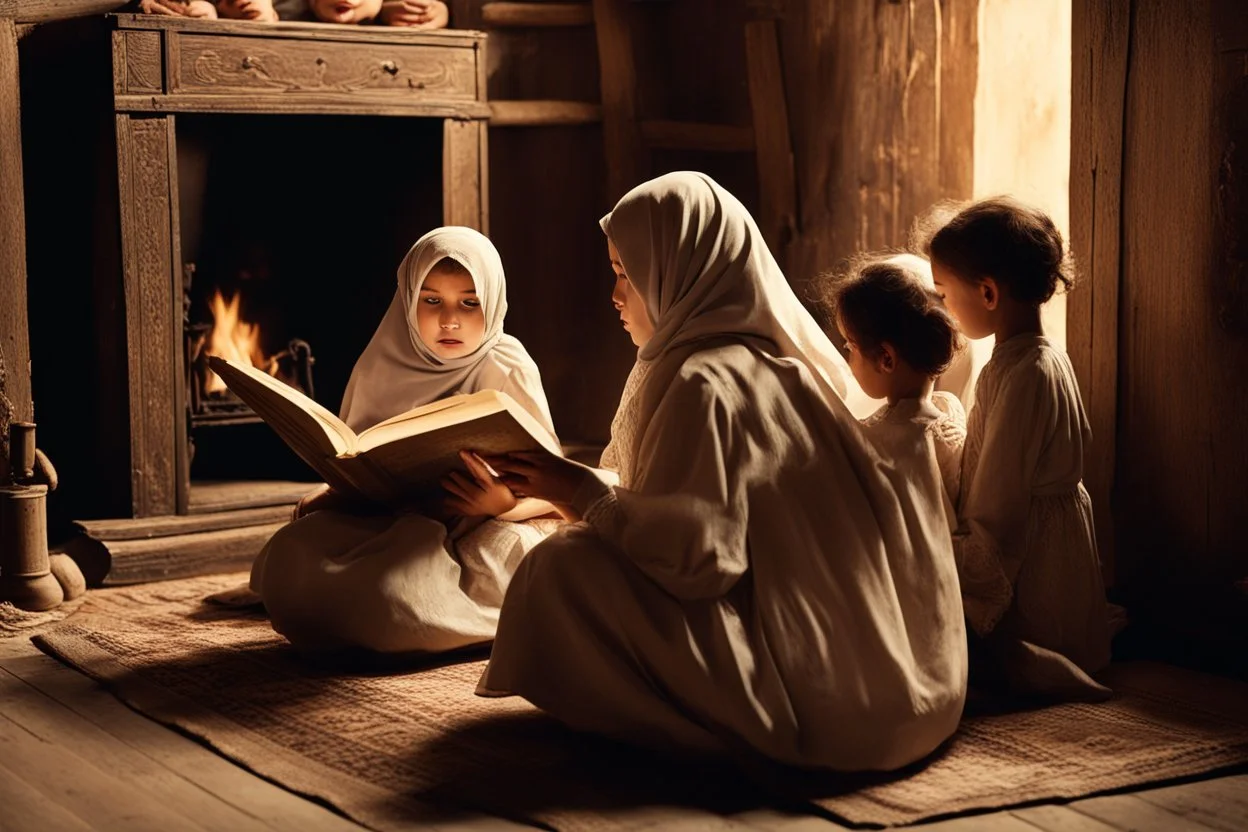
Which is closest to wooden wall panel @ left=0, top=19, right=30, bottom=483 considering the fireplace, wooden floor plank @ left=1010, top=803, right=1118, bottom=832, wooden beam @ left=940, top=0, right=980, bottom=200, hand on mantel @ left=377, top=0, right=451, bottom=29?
the fireplace

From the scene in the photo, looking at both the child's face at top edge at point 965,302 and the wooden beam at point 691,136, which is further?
the wooden beam at point 691,136

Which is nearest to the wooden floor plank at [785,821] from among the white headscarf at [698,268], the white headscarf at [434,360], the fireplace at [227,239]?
the white headscarf at [698,268]

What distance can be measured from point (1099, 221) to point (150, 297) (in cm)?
306

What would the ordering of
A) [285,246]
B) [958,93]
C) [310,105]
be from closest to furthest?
[958,93] < [310,105] < [285,246]

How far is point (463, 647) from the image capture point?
13.8 ft

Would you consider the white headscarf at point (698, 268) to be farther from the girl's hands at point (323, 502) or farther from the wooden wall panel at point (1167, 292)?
the wooden wall panel at point (1167, 292)

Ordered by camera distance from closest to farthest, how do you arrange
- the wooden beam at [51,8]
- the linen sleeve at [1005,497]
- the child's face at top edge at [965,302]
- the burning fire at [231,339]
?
the linen sleeve at [1005,497], the child's face at top edge at [965,302], the wooden beam at [51,8], the burning fire at [231,339]

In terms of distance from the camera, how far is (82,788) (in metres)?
3.20

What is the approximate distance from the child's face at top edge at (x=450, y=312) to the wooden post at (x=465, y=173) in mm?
1460

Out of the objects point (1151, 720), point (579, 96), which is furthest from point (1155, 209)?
point (579, 96)

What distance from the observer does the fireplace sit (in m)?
5.26

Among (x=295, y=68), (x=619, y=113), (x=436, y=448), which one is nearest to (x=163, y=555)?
(x=295, y=68)

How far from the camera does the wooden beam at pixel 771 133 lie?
592 centimetres

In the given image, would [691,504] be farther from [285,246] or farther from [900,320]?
[285,246]
